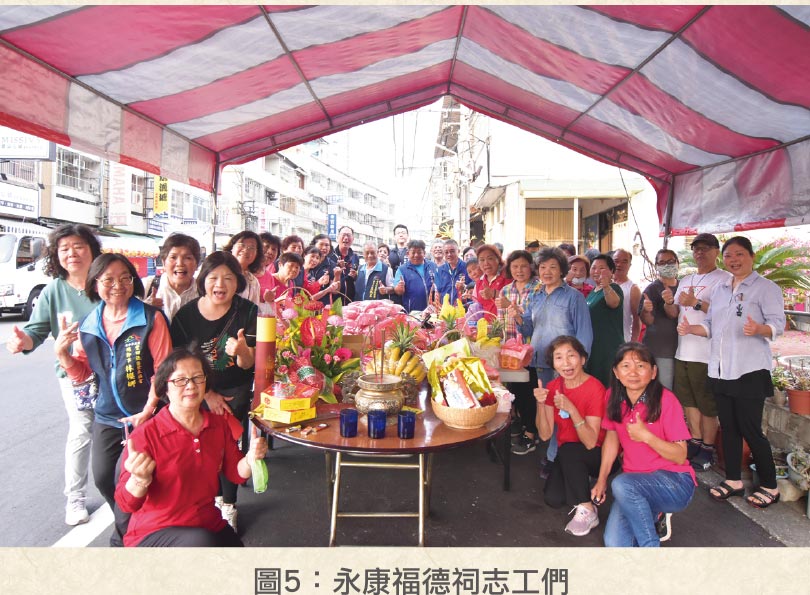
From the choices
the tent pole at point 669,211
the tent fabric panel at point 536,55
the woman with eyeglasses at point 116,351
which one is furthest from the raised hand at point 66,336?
the tent pole at point 669,211

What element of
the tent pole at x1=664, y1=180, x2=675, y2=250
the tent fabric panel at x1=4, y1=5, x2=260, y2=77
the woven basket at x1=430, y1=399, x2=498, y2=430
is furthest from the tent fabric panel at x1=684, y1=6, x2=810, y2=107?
the tent fabric panel at x1=4, y1=5, x2=260, y2=77

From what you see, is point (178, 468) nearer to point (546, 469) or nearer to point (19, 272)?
point (546, 469)

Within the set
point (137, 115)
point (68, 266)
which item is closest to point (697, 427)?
point (68, 266)

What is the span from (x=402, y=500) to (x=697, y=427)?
222 cm

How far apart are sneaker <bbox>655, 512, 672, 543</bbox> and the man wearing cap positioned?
3.64 ft

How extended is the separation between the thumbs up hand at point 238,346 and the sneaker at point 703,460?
3.12m

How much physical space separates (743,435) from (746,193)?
1747 millimetres

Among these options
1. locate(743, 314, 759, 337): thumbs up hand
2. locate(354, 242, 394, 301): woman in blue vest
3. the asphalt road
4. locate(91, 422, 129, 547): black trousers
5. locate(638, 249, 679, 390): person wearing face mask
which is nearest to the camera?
locate(91, 422, 129, 547): black trousers

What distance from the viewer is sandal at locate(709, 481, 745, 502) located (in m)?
2.82

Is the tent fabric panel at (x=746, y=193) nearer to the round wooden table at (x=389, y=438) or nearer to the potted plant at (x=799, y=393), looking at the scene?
the potted plant at (x=799, y=393)

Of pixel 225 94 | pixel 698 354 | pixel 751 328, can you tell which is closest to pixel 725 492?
pixel 698 354

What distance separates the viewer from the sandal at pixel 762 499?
8.84 ft

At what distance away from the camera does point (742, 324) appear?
2.76m

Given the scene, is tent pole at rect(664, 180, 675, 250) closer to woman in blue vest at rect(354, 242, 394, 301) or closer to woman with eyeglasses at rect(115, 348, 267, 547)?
woman in blue vest at rect(354, 242, 394, 301)
